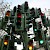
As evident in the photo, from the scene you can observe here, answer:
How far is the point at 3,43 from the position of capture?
4629mm

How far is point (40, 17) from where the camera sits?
520 cm

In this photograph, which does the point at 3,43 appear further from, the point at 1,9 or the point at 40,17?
the point at 1,9

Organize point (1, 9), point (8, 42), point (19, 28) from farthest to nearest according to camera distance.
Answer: point (1, 9) < point (8, 42) < point (19, 28)

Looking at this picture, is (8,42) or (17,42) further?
(17,42)

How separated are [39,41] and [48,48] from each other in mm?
284

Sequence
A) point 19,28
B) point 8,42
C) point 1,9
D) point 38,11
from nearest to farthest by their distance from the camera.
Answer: point 19,28, point 8,42, point 38,11, point 1,9

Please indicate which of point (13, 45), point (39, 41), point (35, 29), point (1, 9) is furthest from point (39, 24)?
point (1, 9)

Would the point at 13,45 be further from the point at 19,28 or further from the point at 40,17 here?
the point at 40,17

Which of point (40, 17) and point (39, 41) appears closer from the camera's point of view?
point (39, 41)

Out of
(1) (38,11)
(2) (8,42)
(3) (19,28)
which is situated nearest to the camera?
(3) (19,28)

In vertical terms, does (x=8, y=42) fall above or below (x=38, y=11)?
below

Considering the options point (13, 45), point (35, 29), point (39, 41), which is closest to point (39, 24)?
point (35, 29)

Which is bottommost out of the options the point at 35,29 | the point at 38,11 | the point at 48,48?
the point at 48,48

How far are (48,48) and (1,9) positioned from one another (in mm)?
12794
